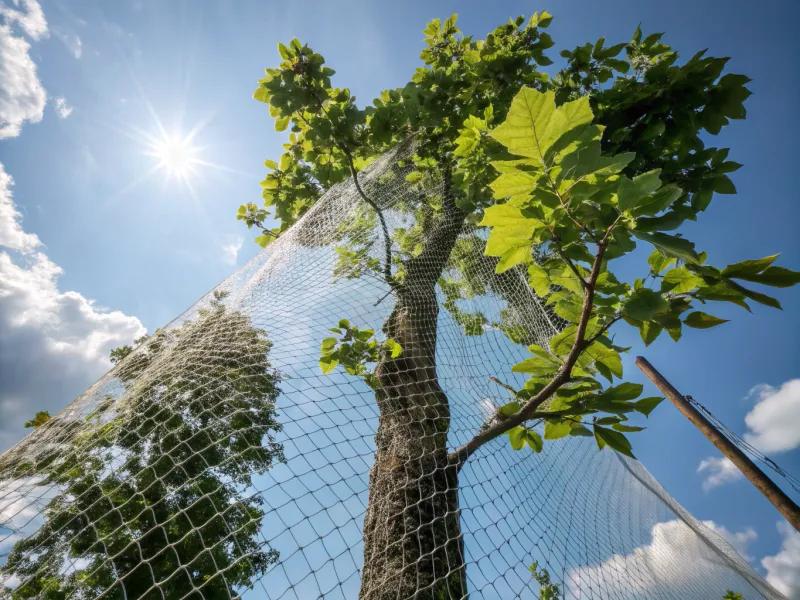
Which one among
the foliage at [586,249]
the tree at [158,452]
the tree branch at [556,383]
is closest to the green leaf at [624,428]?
the foliage at [586,249]

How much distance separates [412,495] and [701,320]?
1.06 m

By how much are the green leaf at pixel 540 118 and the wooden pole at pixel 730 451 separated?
5.80 metres

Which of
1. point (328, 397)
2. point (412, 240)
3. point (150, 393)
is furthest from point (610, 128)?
point (150, 393)

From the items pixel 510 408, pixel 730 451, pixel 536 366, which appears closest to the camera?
pixel 536 366

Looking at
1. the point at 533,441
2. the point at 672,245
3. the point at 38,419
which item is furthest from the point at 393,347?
the point at 38,419

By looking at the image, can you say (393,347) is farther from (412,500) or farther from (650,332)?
(650,332)

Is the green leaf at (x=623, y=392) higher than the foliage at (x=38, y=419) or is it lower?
lower

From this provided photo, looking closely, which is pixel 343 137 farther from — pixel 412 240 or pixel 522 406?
pixel 522 406

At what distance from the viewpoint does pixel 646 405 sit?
0.96 metres

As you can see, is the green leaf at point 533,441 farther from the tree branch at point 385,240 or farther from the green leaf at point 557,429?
the tree branch at point 385,240

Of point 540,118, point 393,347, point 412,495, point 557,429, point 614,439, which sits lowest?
point 614,439

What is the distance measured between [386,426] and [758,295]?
1.33m

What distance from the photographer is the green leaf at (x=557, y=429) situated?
1.09m

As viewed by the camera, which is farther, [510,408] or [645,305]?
[510,408]
